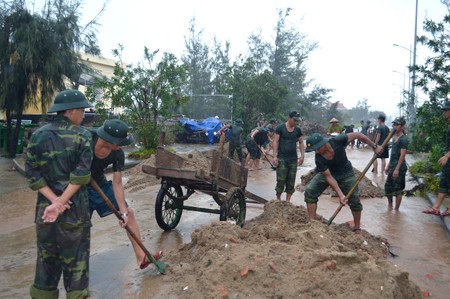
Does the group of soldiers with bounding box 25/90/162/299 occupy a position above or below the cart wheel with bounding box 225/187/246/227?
above

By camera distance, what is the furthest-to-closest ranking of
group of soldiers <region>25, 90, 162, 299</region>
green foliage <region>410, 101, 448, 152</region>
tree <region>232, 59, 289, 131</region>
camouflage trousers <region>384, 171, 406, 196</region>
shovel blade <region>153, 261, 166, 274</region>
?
tree <region>232, 59, 289, 131</region>
green foliage <region>410, 101, 448, 152</region>
camouflage trousers <region>384, 171, 406, 196</region>
shovel blade <region>153, 261, 166, 274</region>
group of soldiers <region>25, 90, 162, 299</region>

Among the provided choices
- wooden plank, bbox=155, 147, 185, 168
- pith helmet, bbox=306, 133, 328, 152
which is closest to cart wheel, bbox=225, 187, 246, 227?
wooden plank, bbox=155, 147, 185, 168

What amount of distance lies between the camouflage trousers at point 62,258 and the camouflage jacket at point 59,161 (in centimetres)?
8

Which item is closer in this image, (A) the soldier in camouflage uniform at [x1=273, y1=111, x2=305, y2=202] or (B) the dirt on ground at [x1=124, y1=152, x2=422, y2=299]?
(B) the dirt on ground at [x1=124, y1=152, x2=422, y2=299]

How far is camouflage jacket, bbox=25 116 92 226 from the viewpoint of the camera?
326 cm

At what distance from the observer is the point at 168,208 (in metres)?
6.41

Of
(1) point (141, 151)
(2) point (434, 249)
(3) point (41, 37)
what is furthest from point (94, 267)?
(3) point (41, 37)

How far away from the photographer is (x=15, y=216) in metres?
7.86

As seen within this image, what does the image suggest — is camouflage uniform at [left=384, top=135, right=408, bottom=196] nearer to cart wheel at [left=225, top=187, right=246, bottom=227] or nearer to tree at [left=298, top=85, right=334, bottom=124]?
cart wheel at [left=225, top=187, right=246, bottom=227]

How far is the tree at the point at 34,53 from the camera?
14016 millimetres

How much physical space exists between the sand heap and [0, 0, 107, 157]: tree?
11483mm

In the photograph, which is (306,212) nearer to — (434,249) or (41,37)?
(434,249)

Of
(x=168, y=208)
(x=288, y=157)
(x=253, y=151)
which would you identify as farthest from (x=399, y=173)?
(x=253, y=151)

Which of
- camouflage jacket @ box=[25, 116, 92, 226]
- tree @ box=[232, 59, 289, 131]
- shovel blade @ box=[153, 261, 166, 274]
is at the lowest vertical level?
shovel blade @ box=[153, 261, 166, 274]
